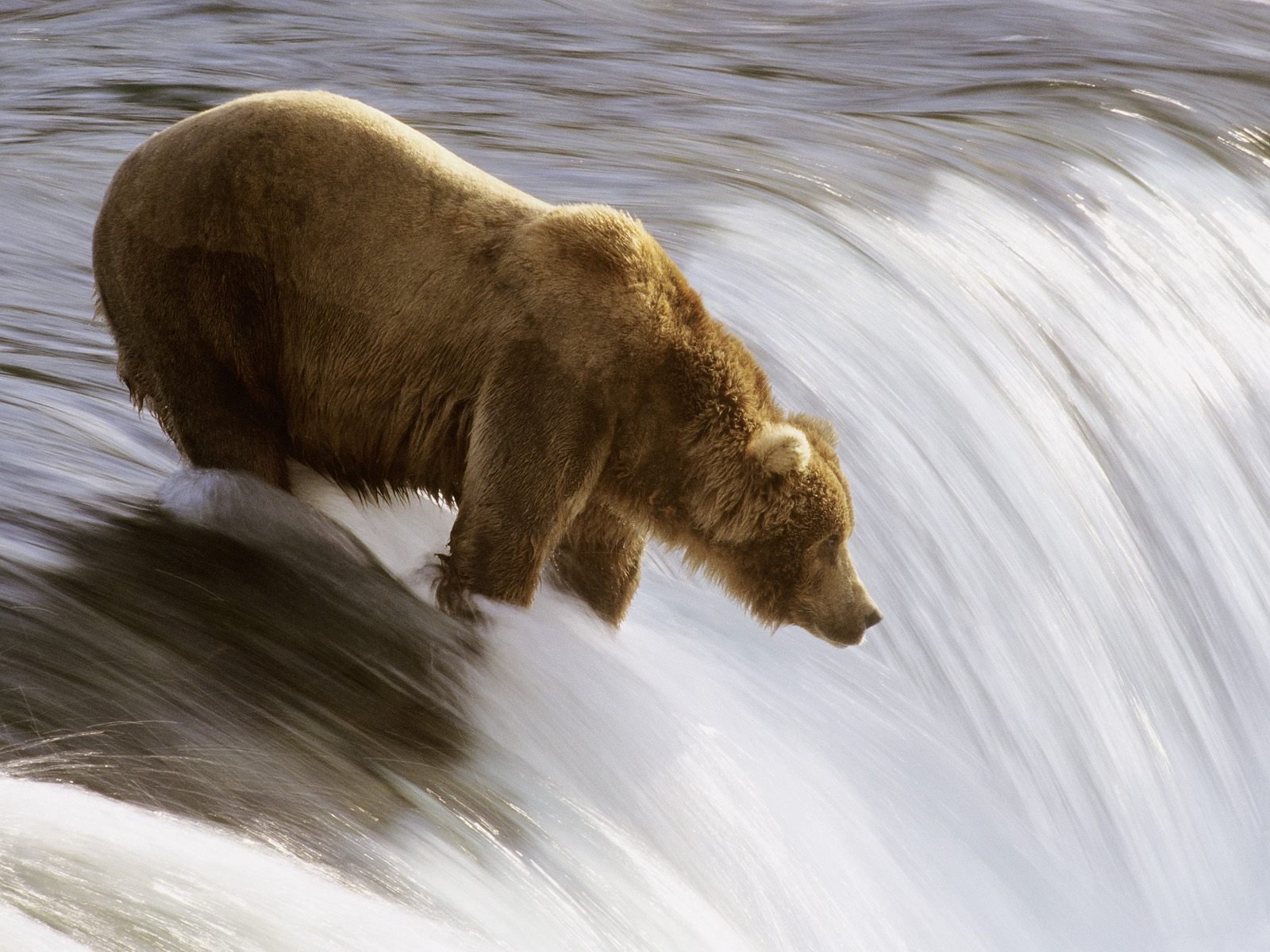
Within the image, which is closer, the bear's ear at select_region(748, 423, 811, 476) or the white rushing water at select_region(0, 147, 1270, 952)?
the white rushing water at select_region(0, 147, 1270, 952)

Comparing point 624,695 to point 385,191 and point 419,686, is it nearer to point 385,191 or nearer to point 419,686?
point 419,686

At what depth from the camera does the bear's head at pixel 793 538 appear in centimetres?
279

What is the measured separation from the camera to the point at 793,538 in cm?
286

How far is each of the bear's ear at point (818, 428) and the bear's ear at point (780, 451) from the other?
143mm

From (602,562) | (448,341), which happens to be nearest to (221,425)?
(448,341)

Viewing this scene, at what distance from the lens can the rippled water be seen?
2.42 metres

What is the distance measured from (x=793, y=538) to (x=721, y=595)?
0.89m

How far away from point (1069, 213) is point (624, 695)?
11.0ft

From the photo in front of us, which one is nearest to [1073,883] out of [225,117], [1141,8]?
[225,117]

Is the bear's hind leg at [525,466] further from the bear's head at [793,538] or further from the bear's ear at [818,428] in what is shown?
the bear's ear at [818,428]

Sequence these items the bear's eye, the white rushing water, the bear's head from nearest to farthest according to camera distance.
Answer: the white rushing water < the bear's head < the bear's eye

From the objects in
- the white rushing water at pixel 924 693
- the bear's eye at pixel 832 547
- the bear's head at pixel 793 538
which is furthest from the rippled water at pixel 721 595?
the bear's eye at pixel 832 547

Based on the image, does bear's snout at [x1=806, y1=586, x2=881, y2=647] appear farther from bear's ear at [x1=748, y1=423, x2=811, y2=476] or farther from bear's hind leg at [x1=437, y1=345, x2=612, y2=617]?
bear's hind leg at [x1=437, y1=345, x2=612, y2=617]

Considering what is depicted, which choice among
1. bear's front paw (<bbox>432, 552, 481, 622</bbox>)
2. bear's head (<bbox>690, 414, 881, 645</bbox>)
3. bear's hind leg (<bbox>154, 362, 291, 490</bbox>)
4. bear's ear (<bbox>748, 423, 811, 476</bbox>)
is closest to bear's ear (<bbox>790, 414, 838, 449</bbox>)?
bear's head (<bbox>690, 414, 881, 645</bbox>)
